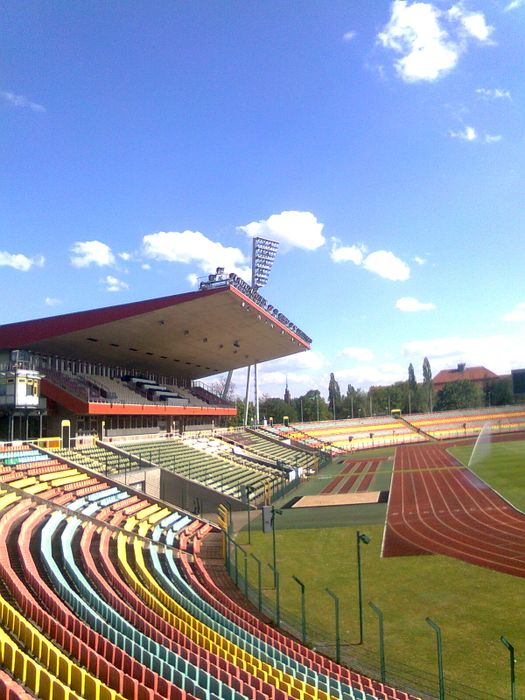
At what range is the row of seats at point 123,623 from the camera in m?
6.42

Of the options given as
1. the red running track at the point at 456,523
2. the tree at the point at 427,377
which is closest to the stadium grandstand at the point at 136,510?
the red running track at the point at 456,523

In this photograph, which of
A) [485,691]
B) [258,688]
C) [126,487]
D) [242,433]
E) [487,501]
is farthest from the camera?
[242,433]

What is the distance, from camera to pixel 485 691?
9.12m

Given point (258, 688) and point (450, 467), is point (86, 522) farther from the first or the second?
point (450, 467)

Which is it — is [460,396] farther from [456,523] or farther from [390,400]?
[456,523]

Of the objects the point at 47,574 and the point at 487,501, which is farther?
the point at 487,501

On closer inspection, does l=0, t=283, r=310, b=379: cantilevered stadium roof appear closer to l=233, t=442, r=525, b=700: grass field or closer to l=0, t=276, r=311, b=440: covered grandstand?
l=0, t=276, r=311, b=440: covered grandstand

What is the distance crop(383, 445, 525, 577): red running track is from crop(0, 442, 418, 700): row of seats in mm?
8009

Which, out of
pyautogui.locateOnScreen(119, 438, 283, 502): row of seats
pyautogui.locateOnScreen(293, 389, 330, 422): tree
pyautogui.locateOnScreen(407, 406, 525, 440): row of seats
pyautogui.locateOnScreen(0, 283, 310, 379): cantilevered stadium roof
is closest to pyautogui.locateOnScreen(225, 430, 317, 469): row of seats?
pyautogui.locateOnScreen(119, 438, 283, 502): row of seats

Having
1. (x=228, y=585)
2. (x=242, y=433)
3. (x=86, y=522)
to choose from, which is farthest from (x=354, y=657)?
(x=242, y=433)

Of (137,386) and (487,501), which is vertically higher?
(137,386)

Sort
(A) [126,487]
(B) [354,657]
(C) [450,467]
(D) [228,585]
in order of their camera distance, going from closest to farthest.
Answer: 1. (B) [354,657]
2. (D) [228,585]
3. (A) [126,487]
4. (C) [450,467]

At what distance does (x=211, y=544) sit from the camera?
65.8 ft

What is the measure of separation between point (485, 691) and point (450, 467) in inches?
1330
